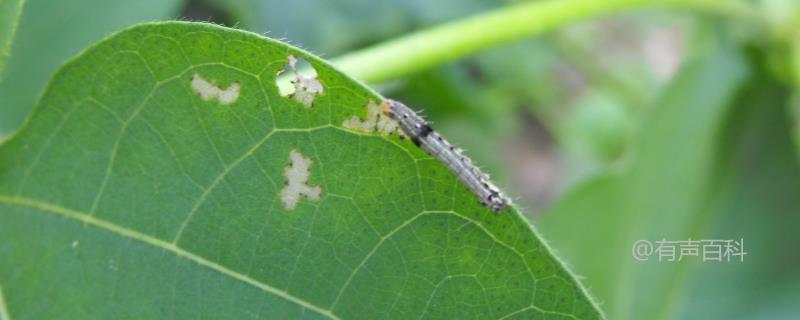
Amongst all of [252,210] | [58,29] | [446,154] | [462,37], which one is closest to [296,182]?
[252,210]

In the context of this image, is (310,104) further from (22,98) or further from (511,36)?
(22,98)

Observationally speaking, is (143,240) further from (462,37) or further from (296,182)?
(462,37)

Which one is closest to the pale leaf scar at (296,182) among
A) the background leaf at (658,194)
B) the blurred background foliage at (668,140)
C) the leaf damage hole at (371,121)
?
the leaf damage hole at (371,121)


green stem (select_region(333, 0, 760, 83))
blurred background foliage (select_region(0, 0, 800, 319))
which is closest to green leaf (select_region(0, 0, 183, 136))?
blurred background foliage (select_region(0, 0, 800, 319))

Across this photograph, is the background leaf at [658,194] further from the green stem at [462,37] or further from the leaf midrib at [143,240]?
the leaf midrib at [143,240]

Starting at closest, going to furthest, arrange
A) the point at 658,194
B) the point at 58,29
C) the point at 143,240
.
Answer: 1. the point at 143,240
2. the point at 58,29
3. the point at 658,194

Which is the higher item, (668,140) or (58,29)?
(668,140)

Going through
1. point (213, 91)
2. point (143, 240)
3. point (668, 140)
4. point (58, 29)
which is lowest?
point (143, 240)

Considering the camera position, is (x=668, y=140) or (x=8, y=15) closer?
(x=8, y=15)
